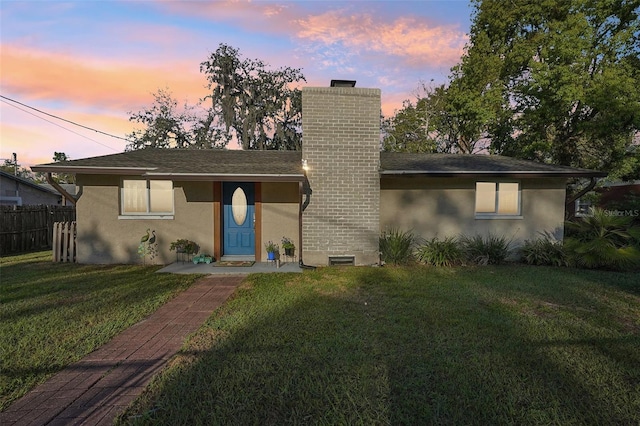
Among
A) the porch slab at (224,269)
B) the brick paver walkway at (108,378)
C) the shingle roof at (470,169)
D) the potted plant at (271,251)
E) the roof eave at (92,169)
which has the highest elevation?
the shingle roof at (470,169)

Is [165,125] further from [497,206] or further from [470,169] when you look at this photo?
[497,206]

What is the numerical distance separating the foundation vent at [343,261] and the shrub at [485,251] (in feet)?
11.0

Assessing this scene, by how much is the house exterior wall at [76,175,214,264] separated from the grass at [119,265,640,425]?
3.73 m

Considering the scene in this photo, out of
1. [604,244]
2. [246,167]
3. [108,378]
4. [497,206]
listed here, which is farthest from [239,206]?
[604,244]

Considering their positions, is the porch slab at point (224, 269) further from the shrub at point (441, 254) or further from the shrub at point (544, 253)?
the shrub at point (544, 253)

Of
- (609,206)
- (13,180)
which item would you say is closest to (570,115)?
(609,206)

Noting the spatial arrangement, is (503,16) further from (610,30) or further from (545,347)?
(545,347)

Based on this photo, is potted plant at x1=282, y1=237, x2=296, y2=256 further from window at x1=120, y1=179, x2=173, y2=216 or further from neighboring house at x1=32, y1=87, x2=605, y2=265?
window at x1=120, y1=179, x2=173, y2=216

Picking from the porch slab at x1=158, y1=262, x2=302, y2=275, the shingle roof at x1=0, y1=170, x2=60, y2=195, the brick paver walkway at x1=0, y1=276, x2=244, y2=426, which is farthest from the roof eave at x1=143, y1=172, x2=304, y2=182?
the shingle roof at x1=0, y1=170, x2=60, y2=195

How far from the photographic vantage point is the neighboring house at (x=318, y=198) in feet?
25.4

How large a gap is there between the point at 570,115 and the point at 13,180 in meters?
32.6

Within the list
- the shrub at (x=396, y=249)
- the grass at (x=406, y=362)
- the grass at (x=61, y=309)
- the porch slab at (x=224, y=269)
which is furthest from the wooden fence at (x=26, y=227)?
the shrub at (x=396, y=249)

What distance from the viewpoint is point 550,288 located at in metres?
5.94

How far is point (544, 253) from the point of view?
330 inches
